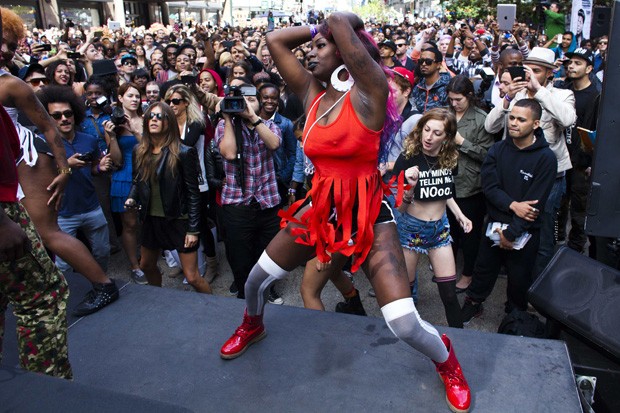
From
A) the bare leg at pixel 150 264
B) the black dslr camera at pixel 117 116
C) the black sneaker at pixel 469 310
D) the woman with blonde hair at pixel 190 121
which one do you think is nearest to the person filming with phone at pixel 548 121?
the black sneaker at pixel 469 310

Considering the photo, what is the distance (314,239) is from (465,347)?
3.61 ft

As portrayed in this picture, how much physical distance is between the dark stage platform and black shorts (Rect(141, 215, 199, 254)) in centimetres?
67

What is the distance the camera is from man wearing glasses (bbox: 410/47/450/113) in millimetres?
5418

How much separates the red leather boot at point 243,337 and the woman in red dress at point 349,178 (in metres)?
0.38

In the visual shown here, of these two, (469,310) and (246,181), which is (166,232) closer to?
(246,181)

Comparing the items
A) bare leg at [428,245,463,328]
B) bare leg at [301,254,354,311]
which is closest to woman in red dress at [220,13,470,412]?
bare leg at [301,254,354,311]

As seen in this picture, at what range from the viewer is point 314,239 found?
8.13ft

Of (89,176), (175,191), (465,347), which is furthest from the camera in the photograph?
(89,176)

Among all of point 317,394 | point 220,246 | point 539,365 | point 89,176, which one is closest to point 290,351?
point 317,394

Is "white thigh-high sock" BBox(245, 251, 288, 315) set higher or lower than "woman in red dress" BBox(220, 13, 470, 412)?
lower

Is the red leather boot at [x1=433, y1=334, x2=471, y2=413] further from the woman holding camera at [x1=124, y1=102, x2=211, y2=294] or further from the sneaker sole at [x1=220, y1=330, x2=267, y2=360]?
the woman holding camera at [x1=124, y1=102, x2=211, y2=294]

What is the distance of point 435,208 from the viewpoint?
3.61 m

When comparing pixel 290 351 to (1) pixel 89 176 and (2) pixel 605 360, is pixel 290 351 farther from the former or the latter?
(1) pixel 89 176

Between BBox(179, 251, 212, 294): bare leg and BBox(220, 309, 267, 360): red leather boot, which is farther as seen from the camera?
BBox(179, 251, 212, 294): bare leg
